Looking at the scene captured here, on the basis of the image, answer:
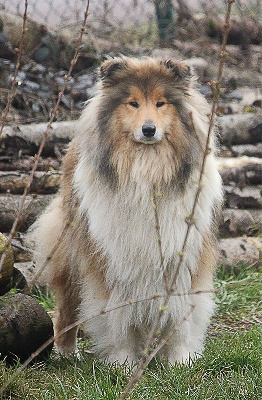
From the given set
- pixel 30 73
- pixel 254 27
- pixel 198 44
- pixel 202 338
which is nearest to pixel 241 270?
pixel 202 338

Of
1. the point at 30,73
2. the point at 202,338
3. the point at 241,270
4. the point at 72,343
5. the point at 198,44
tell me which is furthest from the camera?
the point at 198,44

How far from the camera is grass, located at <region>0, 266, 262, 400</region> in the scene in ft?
10.9

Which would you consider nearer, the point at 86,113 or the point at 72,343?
the point at 86,113

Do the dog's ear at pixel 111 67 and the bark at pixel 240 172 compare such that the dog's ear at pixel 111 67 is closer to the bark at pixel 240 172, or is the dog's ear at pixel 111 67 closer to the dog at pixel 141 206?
the dog at pixel 141 206

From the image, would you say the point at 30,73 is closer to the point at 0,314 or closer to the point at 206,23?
the point at 206,23

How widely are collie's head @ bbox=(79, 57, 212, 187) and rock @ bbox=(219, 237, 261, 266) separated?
5.80ft

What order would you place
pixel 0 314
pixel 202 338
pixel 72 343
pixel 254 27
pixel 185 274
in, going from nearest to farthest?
pixel 0 314 < pixel 185 274 < pixel 202 338 < pixel 72 343 < pixel 254 27

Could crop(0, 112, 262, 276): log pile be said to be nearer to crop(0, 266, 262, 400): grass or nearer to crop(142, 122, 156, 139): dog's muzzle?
crop(0, 266, 262, 400): grass

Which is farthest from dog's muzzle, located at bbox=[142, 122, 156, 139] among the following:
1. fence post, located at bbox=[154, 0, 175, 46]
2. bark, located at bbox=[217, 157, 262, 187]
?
fence post, located at bbox=[154, 0, 175, 46]

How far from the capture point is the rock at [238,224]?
6062 mm

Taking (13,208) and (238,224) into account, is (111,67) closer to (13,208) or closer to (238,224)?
(13,208)

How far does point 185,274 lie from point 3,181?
7.46 ft

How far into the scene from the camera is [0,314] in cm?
373

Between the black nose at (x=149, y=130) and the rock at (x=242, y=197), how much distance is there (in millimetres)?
2461
